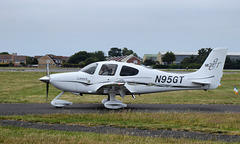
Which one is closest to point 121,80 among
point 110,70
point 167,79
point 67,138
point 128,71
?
point 128,71

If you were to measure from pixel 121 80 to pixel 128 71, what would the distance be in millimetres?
540

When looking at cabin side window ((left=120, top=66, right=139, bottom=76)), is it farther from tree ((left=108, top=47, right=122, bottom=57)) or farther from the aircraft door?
tree ((left=108, top=47, right=122, bottom=57))

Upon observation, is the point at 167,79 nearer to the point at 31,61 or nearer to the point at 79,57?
the point at 79,57

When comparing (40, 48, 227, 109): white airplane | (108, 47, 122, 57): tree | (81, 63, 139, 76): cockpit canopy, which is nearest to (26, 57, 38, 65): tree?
(108, 47, 122, 57): tree

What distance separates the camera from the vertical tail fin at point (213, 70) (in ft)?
43.3

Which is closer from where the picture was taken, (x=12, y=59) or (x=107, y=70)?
(x=107, y=70)

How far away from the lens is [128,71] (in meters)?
12.9

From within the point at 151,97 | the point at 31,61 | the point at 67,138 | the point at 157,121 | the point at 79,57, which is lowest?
the point at 151,97

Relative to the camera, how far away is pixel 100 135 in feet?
24.2

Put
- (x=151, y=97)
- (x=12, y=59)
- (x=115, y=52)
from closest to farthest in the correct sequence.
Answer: (x=151, y=97) < (x=115, y=52) < (x=12, y=59)

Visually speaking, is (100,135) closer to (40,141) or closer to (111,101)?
(40,141)

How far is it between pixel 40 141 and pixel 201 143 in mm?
3764

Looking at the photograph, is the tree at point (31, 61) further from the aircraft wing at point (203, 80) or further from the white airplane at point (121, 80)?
the aircraft wing at point (203, 80)

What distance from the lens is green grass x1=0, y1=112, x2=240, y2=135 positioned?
8.66m
